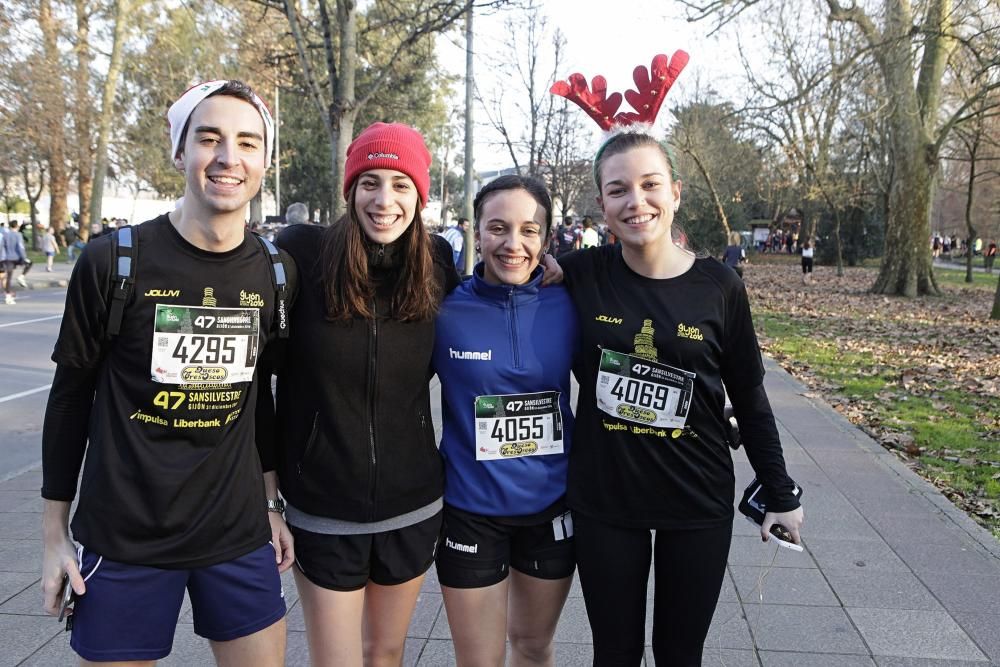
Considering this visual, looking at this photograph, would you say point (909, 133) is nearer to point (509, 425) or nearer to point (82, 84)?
point (509, 425)

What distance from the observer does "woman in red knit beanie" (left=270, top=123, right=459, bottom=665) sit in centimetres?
232

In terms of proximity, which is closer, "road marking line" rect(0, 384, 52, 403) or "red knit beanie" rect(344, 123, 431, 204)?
"red knit beanie" rect(344, 123, 431, 204)

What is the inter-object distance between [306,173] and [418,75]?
32.5 metres

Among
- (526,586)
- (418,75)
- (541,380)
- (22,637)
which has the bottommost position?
(22,637)

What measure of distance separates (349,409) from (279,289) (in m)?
0.41

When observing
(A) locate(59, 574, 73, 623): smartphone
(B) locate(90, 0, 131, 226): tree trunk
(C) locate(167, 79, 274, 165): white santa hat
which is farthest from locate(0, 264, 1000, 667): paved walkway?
(B) locate(90, 0, 131, 226): tree trunk

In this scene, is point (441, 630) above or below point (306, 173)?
below

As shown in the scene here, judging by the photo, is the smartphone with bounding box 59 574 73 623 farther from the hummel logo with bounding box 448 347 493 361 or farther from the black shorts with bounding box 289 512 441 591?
the hummel logo with bounding box 448 347 493 361

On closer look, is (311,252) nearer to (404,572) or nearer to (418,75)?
(404,572)

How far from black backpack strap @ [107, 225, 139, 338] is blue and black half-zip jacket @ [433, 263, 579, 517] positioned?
942 mm

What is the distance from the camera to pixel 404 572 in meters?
2.43

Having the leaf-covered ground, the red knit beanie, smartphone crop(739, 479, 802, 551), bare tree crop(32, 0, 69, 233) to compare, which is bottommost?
the leaf-covered ground

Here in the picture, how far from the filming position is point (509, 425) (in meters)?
2.48

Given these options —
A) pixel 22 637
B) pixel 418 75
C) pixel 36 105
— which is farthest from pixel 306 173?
pixel 22 637
